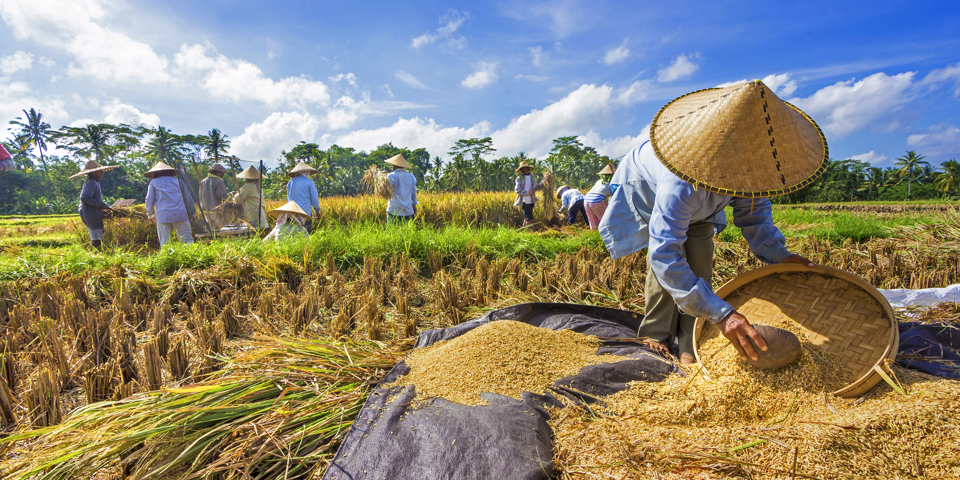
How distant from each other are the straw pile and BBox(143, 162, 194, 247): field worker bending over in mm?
5921

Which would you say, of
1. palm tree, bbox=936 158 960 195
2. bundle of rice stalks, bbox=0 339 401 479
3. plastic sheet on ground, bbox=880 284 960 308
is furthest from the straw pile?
palm tree, bbox=936 158 960 195

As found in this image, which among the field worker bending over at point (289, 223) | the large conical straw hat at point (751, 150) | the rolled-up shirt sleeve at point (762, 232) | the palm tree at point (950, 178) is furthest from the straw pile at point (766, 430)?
the palm tree at point (950, 178)

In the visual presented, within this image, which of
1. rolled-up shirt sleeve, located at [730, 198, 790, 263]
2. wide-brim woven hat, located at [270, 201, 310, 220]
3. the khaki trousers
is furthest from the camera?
wide-brim woven hat, located at [270, 201, 310, 220]

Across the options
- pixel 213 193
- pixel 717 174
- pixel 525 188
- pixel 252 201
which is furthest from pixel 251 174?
pixel 717 174

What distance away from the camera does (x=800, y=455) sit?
115cm

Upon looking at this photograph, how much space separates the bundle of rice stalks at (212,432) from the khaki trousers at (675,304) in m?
1.49

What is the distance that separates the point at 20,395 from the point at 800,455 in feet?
10.3

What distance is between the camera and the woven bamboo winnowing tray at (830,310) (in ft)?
5.13

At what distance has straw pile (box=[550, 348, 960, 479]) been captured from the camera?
3.74ft

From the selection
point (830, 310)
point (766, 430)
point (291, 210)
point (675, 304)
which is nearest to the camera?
point (766, 430)

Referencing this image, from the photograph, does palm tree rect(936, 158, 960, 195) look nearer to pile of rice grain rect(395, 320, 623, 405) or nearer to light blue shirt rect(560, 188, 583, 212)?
light blue shirt rect(560, 188, 583, 212)

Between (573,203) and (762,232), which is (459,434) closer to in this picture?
(762,232)

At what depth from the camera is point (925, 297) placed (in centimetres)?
255

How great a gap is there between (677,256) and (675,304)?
627 mm
